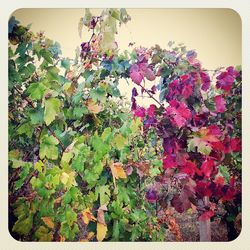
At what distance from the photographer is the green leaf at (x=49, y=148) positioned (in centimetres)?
269

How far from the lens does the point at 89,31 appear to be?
2.70 m

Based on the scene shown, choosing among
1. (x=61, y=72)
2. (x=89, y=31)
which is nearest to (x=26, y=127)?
(x=61, y=72)

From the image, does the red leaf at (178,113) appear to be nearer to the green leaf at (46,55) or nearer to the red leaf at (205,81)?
the red leaf at (205,81)

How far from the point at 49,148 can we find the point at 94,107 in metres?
0.30

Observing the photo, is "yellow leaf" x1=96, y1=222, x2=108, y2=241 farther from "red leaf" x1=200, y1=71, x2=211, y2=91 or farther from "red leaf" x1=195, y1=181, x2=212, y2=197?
"red leaf" x1=200, y1=71, x2=211, y2=91

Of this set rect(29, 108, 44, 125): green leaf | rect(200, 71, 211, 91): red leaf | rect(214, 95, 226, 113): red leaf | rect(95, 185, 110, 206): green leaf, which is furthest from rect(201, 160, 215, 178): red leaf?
rect(29, 108, 44, 125): green leaf

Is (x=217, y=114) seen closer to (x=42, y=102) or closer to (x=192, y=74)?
(x=192, y=74)

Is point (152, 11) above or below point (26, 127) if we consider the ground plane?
above

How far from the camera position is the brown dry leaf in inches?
106

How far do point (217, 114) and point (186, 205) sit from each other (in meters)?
0.47

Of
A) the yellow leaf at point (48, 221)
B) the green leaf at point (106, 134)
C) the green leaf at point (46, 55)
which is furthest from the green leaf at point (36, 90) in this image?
the yellow leaf at point (48, 221)

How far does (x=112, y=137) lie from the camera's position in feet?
8.84

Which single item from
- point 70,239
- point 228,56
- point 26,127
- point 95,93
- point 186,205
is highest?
point 228,56

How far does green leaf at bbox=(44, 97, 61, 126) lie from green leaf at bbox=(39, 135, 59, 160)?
0.08 m
